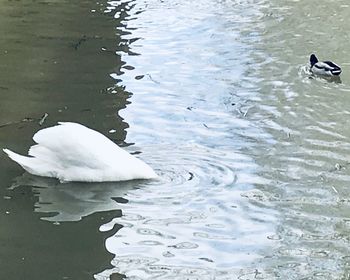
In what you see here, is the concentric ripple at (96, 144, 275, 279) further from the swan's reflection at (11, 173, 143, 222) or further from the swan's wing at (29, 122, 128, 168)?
the swan's wing at (29, 122, 128, 168)

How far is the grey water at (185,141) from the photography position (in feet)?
18.4

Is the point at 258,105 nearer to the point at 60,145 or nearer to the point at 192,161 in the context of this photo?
the point at 192,161

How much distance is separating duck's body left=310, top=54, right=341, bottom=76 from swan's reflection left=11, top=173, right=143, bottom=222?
145 inches

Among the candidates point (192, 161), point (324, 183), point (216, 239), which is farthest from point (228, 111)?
point (216, 239)

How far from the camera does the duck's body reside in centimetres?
963

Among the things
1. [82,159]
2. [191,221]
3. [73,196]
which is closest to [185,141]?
[82,159]

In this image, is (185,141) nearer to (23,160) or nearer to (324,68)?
(23,160)

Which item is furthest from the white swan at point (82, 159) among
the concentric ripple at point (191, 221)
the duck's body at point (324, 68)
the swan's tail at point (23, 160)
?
the duck's body at point (324, 68)

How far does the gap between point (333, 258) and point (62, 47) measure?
6.59m

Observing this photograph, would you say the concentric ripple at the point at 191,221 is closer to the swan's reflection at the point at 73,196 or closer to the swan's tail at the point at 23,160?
the swan's reflection at the point at 73,196

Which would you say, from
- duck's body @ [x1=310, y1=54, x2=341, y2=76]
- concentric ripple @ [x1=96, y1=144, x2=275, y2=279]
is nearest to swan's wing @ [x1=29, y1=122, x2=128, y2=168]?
concentric ripple @ [x1=96, y1=144, x2=275, y2=279]

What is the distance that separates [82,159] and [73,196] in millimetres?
309

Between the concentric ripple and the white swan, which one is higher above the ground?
the white swan

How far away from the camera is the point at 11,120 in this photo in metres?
8.15
